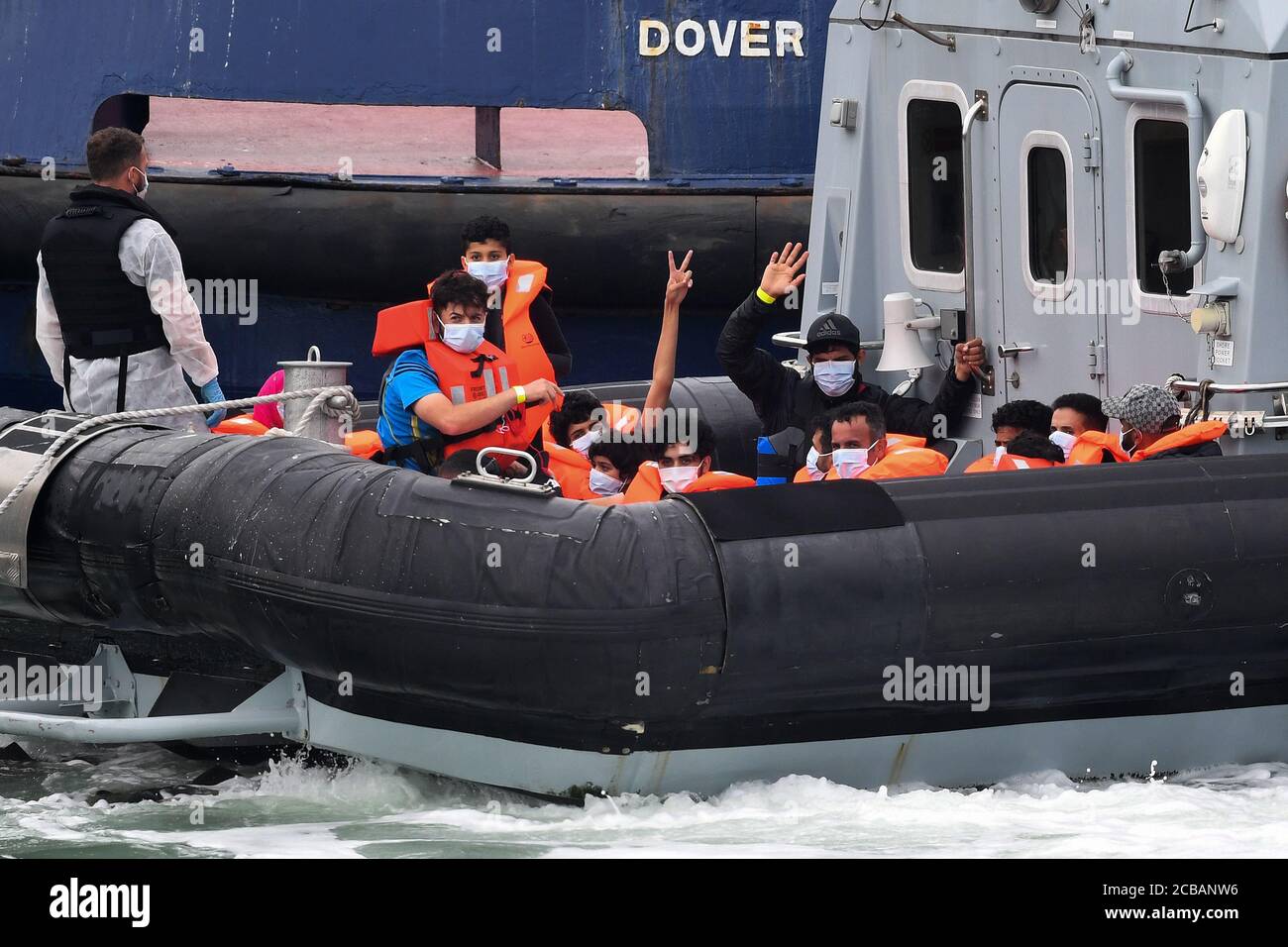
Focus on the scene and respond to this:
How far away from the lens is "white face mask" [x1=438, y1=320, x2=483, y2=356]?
482cm

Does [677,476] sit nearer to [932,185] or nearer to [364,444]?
[364,444]

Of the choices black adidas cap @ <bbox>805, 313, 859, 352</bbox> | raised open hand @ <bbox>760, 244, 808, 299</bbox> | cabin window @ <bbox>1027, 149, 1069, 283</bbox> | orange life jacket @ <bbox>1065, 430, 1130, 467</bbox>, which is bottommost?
orange life jacket @ <bbox>1065, 430, 1130, 467</bbox>

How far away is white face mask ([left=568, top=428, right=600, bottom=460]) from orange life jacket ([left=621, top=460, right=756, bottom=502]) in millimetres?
398

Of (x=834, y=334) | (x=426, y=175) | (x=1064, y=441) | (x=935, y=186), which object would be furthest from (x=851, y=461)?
(x=426, y=175)

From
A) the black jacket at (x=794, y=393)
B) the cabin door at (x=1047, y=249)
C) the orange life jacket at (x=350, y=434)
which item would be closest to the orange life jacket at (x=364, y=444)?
the orange life jacket at (x=350, y=434)

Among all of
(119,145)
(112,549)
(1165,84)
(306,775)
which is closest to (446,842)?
(306,775)

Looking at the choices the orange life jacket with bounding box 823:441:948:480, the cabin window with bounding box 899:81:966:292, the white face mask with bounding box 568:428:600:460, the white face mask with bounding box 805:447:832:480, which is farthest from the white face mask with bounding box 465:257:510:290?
the cabin window with bounding box 899:81:966:292

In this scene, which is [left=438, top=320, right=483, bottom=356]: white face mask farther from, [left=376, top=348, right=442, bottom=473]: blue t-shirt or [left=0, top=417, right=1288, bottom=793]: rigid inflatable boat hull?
[left=0, top=417, right=1288, bottom=793]: rigid inflatable boat hull

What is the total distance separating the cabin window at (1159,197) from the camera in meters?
4.62

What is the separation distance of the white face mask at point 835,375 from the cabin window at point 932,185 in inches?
18.0

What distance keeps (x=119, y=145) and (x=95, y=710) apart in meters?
1.40

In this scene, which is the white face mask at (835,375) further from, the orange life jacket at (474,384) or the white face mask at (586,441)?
the orange life jacket at (474,384)

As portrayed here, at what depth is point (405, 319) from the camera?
4855 millimetres
